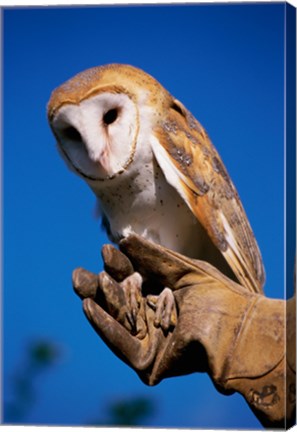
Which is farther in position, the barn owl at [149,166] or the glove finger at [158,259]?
the barn owl at [149,166]

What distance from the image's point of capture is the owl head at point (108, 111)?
4.01 metres

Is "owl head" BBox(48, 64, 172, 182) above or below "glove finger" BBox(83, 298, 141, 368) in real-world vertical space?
above

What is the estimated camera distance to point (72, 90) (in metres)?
4.02

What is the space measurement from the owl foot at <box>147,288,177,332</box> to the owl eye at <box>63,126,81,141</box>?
59 centimetres

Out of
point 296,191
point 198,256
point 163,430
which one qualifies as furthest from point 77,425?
point 296,191

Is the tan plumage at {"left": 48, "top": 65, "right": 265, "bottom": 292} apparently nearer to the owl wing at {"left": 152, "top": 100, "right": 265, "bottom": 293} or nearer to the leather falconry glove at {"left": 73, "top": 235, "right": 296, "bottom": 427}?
the owl wing at {"left": 152, "top": 100, "right": 265, "bottom": 293}

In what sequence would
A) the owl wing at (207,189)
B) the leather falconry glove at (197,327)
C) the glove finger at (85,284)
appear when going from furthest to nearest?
1. the owl wing at (207,189)
2. the glove finger at (85,284)
3. the leather falconry glove at (197,327)

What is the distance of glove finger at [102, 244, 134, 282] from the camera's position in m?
3.87

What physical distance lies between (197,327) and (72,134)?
84 centimetres

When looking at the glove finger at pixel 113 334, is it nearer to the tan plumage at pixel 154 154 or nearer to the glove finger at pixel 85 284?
the glove finger at pixel 85 284

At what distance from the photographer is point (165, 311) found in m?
3.84

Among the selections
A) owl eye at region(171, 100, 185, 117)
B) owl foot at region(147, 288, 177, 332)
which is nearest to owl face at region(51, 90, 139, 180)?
owl eye at region(171, 100, 185, 117)

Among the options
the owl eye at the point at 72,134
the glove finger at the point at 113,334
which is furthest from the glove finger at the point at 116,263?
the owl eye at the point at 72,134

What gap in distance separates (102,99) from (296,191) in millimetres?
683
